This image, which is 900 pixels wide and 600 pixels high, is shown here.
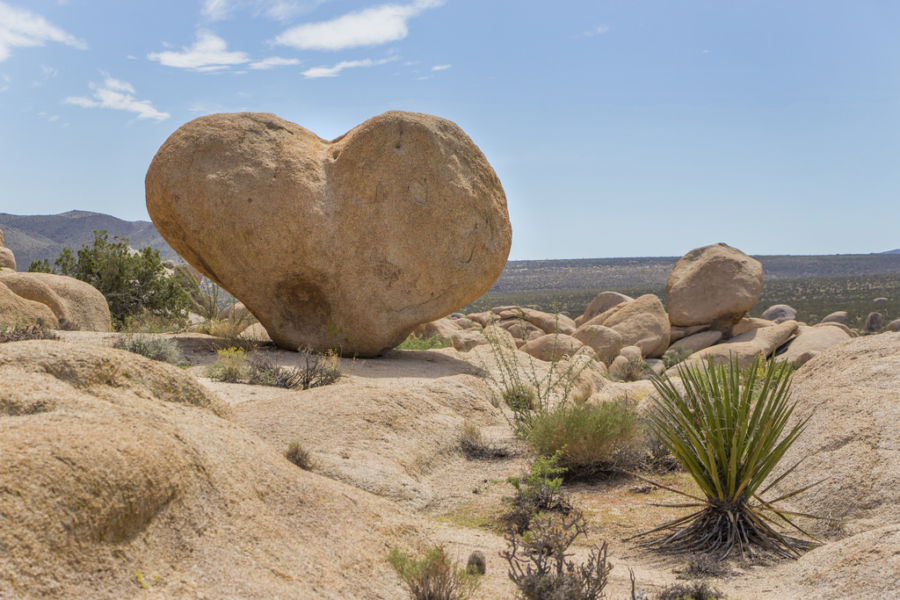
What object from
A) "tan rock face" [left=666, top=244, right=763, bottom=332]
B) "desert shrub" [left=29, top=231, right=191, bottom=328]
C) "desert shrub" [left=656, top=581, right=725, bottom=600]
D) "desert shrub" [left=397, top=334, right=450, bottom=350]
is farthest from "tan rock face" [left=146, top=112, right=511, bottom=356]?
"tan rock face" [left=666, top=244, right=763, bottom=332]

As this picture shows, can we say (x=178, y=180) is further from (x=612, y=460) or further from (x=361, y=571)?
(x=361, y=571)

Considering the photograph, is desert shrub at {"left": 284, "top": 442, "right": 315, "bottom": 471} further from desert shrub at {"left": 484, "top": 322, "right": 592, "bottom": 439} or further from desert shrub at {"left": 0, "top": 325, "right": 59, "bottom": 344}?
desert shrub at {"left": 0, "top": 325, "right": 59, "bottom": 344}

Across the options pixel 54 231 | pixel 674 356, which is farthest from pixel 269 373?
pixel 54 231

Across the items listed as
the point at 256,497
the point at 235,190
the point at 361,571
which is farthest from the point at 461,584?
the point at 235,190

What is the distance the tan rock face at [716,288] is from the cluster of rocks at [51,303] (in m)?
15.3

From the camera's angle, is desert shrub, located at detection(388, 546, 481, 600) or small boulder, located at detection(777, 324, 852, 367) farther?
small boulder, located at detection(777, 324, 852, 367)

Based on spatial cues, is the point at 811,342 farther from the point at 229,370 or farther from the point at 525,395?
the point at 229,370

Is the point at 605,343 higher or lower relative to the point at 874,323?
higher

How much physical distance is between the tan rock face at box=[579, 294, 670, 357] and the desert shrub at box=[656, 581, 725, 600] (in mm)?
16860

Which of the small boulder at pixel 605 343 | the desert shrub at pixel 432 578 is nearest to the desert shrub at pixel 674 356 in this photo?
the small boulder at pixel 605 343

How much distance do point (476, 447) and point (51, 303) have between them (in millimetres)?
9226

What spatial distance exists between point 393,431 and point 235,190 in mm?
5303

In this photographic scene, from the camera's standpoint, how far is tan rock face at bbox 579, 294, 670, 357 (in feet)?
67.9

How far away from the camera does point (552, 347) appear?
16000 mm
